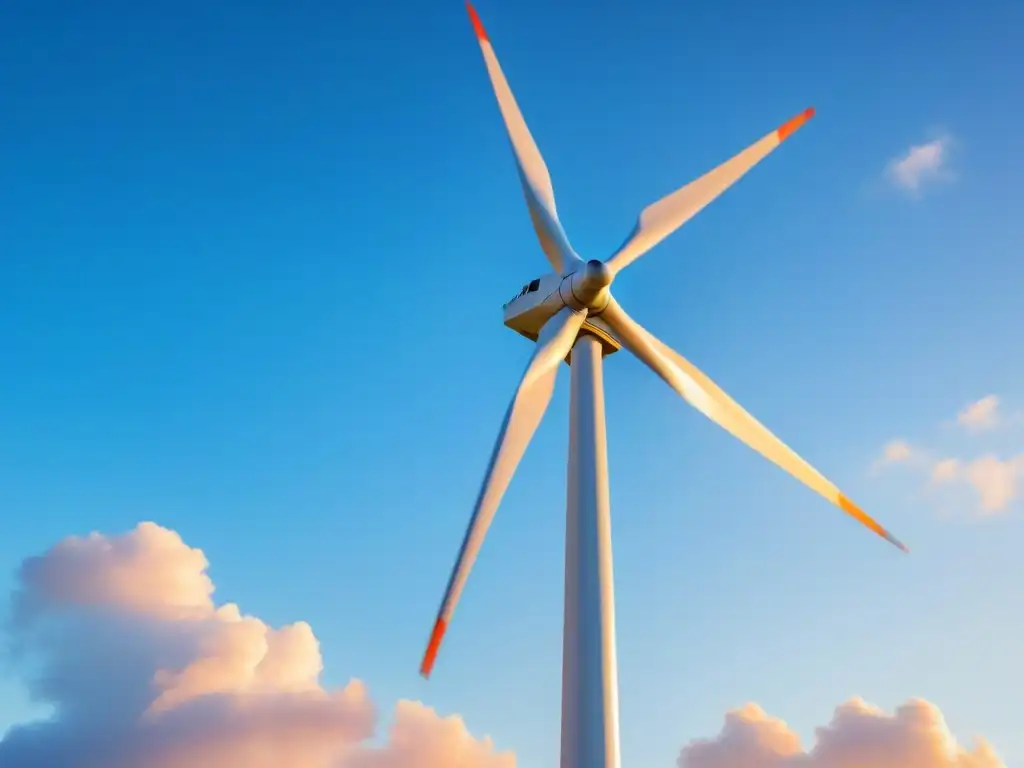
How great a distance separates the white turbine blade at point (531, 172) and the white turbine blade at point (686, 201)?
60.4 inches

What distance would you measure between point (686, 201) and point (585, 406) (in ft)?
32.3

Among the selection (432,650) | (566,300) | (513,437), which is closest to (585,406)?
(513,437)

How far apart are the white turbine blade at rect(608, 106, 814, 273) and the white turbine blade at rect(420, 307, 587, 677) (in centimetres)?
283

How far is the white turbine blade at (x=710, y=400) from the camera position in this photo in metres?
24.4

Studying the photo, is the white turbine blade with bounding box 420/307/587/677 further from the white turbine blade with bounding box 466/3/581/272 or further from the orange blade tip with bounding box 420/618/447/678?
the white turbine blade with bounding box 466/3/581/272

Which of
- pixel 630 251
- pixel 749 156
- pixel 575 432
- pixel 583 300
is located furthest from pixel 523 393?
pixel 749 156

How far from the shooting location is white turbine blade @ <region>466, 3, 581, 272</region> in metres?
25.5

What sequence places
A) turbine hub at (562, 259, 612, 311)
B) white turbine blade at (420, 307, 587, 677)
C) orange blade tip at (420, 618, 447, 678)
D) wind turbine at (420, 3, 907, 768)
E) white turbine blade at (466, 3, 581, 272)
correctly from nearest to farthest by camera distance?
orange blade tip at (420, 618, 447, 678) < white turbine blade at (420, 307, 587, 677) < wind turbine at (420, 3, 907, 768) < turbine hub at (562, 259, 612, 311) < white turbine blade at (466, 3, 581, 272)

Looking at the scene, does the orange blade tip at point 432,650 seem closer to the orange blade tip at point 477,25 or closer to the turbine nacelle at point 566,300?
the turbine nacelle at point 566,300

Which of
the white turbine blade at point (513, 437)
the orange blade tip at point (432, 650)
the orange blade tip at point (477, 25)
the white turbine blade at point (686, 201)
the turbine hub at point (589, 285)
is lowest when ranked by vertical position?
the orange blade tip at point (432, 650)

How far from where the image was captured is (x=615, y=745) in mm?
17328

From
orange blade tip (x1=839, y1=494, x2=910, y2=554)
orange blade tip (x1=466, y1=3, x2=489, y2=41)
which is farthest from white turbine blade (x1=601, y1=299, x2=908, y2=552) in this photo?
orange blade tip (x1=466, y1=3, x2=489, y2=41)

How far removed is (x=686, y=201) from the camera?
28.2 meters

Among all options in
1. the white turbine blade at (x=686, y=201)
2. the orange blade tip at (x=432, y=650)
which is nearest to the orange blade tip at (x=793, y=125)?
the white turbine blade at (x=686, y=201)
